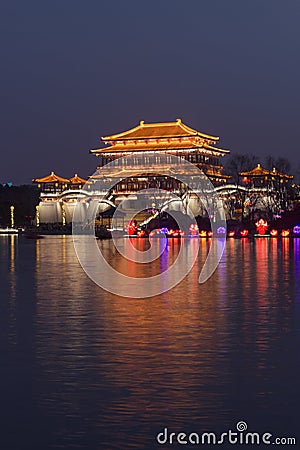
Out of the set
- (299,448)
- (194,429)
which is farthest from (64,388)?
(299,448)

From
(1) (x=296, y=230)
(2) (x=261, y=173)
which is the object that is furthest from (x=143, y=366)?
(2) (x=261, y=173)

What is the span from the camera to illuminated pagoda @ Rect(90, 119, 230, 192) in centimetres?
9088

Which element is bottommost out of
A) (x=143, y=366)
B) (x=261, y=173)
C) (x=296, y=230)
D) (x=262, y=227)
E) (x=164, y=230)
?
(x=143, y=366)

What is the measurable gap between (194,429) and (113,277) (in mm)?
17117

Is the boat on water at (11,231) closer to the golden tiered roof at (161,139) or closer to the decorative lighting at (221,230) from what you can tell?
the golden tiered roof at (161,139)

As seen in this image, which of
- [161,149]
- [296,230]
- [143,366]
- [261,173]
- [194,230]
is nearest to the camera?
[143,366]

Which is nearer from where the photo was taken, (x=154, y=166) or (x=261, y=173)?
(x=261, y=173)

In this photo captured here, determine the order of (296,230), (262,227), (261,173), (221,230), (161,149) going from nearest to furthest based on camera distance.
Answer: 1. (296,230)
2. (262,227)
3. (221,230)
4. (261,173)
5. (161,149)

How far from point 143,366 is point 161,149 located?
81534 millimetres

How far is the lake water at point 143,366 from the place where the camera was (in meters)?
8.16

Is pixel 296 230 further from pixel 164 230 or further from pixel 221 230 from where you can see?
pixel 164 230

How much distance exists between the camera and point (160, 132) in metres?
93.6

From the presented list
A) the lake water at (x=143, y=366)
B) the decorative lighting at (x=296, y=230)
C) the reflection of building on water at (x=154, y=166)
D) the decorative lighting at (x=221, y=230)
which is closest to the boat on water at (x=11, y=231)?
the reflection of building on water at (x=154, y=166)

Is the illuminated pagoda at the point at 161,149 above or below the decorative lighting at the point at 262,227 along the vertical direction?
above
